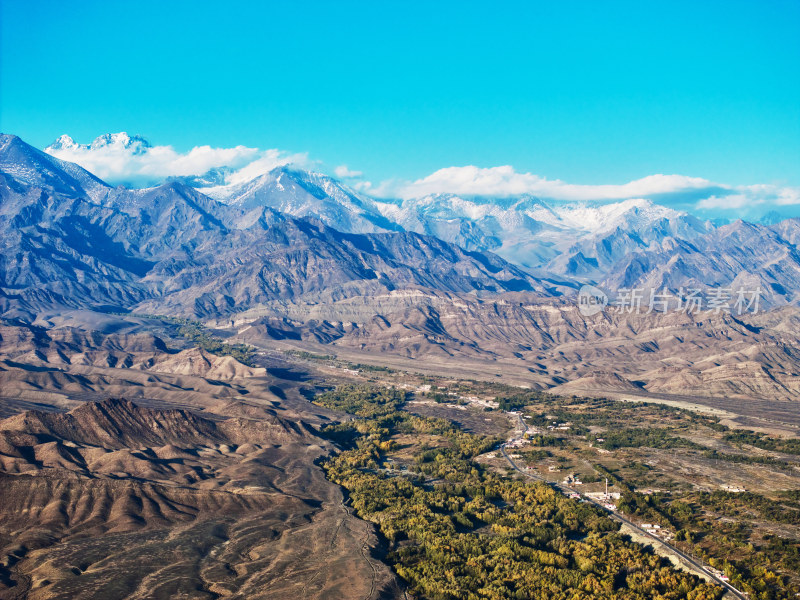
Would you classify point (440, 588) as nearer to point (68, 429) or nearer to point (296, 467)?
point (296, 467)

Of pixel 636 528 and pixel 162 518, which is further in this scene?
pixel 636 528

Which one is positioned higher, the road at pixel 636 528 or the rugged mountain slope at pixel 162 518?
the rugged mountain slope at pixel 162 518

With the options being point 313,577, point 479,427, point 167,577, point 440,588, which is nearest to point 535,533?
point 440,588

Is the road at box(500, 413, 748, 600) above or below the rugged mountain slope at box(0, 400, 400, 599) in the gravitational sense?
below

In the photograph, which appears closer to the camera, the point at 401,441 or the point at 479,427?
the point at 401,441

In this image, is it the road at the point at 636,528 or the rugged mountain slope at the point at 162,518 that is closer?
the rugged mountain slope at the point at 162,518

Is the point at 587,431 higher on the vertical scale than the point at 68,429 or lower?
lower

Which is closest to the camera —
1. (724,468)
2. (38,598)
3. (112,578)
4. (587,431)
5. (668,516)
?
(38,598)

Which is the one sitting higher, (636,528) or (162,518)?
(162,518)

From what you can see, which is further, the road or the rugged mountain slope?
the road

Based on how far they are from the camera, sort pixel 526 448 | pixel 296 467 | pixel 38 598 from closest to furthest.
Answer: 1. pixel 38 598
2. pixel 296 467
3. pixel 526 448
